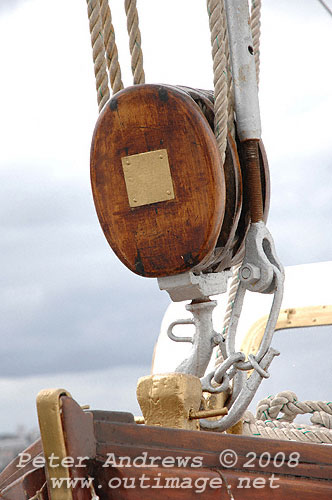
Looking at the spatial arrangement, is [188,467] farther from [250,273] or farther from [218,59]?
[218,59]

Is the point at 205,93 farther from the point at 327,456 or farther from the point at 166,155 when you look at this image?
the point at 327,456

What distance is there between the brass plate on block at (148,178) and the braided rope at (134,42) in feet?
0.56

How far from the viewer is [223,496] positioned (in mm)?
856

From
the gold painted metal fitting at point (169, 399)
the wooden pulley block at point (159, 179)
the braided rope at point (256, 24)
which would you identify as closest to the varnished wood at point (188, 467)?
the gold painted metal fitting at point (169, 399)

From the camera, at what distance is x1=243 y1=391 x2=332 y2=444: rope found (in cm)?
158

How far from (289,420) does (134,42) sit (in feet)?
3.32

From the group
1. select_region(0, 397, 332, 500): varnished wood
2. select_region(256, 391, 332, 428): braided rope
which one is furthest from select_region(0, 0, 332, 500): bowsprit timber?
select_region(256, 391, 332, 428): braided rope

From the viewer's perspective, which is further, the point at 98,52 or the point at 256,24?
the point at 256,24

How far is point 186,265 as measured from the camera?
119cm

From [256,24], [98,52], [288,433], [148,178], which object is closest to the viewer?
[148,178]

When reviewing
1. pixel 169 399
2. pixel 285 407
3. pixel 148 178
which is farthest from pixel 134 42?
pixel 285 407

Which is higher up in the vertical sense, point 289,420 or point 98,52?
point 98,52

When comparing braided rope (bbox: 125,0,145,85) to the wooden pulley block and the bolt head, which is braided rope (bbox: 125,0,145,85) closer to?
the wooden pulley block

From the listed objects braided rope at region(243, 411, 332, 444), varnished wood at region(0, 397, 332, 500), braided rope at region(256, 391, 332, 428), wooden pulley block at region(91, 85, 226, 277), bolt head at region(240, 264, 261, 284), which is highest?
wooden pulley block at region(91, 85, 226, 277)
